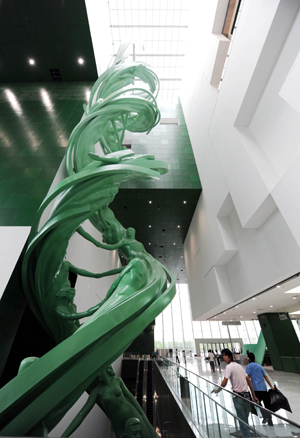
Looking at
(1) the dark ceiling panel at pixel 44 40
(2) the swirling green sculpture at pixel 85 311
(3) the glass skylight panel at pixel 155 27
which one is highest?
(3) the glass skylight panel at pixel 155 27

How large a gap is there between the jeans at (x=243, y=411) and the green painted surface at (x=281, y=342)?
1278 cm

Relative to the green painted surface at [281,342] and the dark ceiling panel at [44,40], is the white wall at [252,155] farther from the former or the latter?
the green painted surface at [281,342]

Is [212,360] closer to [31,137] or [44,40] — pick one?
[31,137]

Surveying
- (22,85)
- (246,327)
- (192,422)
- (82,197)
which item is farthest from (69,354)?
(246,327)

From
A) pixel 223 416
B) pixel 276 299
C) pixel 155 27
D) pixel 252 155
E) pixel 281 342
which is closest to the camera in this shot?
pixel 223 416

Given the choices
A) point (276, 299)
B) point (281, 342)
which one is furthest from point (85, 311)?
point (281, 342)

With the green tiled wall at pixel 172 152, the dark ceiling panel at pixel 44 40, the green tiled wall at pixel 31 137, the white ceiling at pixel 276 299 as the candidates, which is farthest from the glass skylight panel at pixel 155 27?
the white ceiling at pixel 276 299

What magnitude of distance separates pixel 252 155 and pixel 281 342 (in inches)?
508

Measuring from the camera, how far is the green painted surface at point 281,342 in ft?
40.2

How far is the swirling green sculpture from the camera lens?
1317 mm

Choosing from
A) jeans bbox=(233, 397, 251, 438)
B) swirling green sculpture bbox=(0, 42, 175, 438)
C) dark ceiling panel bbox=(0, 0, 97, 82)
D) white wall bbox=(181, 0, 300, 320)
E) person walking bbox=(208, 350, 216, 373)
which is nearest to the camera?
swirling green sculpture bbox=(0, 42, 175, 438)

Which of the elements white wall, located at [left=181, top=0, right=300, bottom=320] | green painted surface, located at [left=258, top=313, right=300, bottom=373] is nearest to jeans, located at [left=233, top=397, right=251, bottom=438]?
white wall, located at [left=181, top=0, right=300, bottom=320]

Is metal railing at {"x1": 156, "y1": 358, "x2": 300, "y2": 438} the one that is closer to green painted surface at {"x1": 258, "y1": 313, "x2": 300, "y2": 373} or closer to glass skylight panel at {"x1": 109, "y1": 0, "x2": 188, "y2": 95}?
green painted surface at {"x1": 258, "y1": 313, "x2": 300, "y2": 373}

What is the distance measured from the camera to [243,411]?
7.80ft
